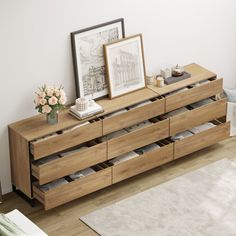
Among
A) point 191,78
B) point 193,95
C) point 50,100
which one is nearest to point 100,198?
point 50,100

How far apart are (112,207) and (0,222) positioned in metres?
1.08

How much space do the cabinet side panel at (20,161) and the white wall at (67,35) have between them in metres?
0.05

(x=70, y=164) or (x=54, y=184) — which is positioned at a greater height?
(x=70, y=164)

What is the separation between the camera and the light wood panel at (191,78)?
5.48 metres

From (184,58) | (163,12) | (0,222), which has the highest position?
(163,12)

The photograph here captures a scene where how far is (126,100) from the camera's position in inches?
210

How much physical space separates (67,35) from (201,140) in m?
1.41

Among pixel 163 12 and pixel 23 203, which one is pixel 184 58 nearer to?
pixel 163 12

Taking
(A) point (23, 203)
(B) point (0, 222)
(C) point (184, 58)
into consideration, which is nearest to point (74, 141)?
(A) point (23, 203)

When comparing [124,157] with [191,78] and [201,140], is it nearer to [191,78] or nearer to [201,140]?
[201,140]

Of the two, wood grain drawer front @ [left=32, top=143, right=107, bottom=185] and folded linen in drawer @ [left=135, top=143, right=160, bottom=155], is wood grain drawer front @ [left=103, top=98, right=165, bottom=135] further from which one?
folded linen in drawer @ [left=135, top=143, right=160, bottom=155]

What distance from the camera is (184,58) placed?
588 centimetres

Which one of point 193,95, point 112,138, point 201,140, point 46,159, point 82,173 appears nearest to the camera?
point 46,159

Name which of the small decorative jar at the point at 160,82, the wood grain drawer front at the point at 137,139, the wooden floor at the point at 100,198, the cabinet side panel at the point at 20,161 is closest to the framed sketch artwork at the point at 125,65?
the small decorative jar at the point at 160,82
